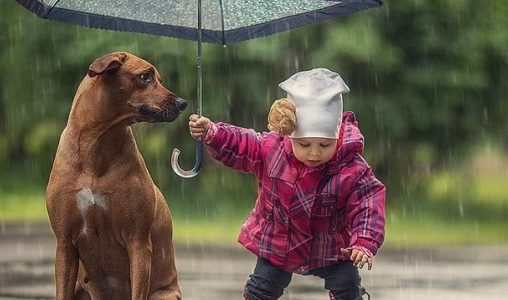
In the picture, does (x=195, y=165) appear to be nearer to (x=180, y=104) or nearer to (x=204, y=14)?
(x=180, y=104)

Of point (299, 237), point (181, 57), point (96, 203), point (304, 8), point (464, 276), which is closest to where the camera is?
point (96, 203)

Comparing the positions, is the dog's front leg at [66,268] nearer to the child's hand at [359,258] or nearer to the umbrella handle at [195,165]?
the umbrella handle at [195,165]

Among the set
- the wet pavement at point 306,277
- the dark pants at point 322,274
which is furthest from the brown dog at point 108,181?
the wet pavement at point 306,277

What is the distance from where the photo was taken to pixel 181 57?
41.7 ft

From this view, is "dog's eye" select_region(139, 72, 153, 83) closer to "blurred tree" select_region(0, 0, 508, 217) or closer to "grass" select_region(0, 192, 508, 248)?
"grass" select_region(0, 192, 508, 248)

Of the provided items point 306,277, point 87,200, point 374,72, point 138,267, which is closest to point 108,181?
point 87,200

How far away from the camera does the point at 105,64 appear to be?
17.6 feet

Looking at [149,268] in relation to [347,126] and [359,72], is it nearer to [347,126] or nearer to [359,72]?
[347,126]

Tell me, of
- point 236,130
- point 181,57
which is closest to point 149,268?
point 236,130

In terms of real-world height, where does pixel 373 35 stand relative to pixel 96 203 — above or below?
above

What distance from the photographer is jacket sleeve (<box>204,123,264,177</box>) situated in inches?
227

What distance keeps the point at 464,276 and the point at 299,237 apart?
14.2 ft

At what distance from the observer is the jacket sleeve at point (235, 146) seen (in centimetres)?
578

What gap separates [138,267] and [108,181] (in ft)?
1.26
